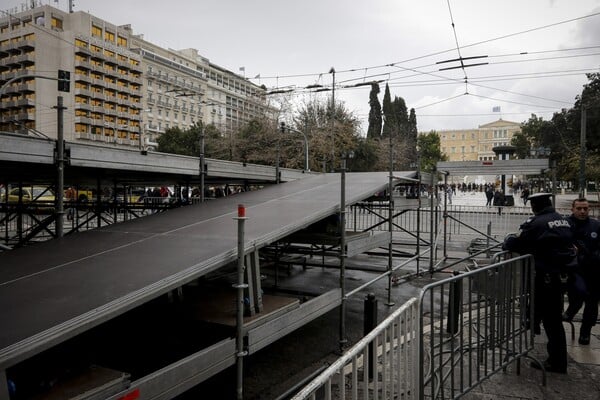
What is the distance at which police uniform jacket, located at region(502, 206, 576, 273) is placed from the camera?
4.20m

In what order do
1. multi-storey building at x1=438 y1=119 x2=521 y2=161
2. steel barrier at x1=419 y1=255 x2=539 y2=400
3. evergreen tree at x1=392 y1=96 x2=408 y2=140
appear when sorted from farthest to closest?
multi-storey building at x1=438 y1=119 x2=521 y2=161 < evergreen tree at x1=392 y1=96 x2=408 y2=140 < steel barrier at x1=419 y1=255 x2=539 y2=400

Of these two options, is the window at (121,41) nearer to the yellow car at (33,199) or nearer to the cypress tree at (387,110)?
the yellow car at (33,199)

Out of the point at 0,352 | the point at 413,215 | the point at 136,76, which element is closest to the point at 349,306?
the point at 0,352

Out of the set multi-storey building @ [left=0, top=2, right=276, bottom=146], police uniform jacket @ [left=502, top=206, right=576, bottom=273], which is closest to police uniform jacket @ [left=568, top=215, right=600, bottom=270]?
police uniform jacket @ [left=502, top=206, right=576, bottom=273]

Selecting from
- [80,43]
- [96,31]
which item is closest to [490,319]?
[80,43]

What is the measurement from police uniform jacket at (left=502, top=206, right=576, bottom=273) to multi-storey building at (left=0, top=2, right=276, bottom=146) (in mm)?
41669

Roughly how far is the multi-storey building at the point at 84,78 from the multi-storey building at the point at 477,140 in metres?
79.7

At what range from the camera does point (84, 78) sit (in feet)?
186

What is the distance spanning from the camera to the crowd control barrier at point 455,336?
9.46ft

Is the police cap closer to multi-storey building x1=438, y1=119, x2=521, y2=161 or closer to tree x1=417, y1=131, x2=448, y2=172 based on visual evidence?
tree x1=417, y1=131, x2=448, y2=172

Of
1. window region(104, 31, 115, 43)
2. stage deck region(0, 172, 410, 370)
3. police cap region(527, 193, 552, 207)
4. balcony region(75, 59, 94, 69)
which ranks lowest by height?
stage deck region(0, 172, 410, 370)

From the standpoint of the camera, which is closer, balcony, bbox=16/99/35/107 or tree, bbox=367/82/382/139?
balcony, bbox=16/99/35/107

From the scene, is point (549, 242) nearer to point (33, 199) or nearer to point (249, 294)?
point (249, 294)

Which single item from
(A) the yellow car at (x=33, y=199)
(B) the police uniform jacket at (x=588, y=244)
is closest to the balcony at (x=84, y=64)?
(A) the yellow car at (x=33, y=199)
